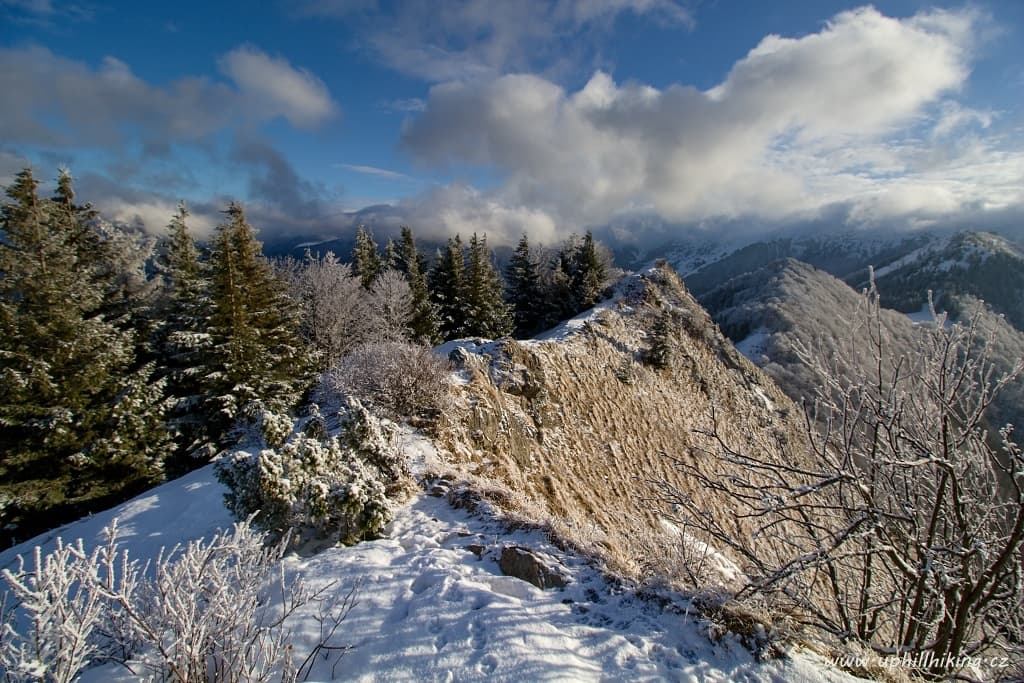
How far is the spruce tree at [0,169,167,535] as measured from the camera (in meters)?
11.1

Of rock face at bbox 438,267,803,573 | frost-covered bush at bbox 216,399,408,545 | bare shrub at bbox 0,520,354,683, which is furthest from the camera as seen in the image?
rock face at bbox 438,267,803,573

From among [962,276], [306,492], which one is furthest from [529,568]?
[962,276]

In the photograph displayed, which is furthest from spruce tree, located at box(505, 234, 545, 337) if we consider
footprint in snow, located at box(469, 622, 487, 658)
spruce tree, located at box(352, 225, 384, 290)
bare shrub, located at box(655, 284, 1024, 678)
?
bare shrub, located at box(655, 284, 1024, 678)

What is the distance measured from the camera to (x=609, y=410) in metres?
18.7

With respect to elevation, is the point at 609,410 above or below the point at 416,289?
below

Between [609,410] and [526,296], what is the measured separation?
54.2 feet

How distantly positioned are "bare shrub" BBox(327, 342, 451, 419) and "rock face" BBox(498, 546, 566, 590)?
609cm

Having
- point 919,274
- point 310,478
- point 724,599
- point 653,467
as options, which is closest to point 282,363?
point 310,478

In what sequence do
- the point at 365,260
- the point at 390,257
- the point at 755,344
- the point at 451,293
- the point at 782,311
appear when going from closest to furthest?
the point at 451,293 < the point at 365,260 < the point at 390,257 < the point at 755,344 < the point at 782,311

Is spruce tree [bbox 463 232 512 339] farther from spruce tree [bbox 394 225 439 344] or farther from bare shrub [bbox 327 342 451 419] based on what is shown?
bare shrub [bbox 327 342 451 419]

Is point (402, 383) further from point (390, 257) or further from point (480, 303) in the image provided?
point (390, 257)

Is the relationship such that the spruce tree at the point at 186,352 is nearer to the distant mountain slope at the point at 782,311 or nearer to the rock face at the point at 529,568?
the rock face at the point at 529,568

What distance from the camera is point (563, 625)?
4.54 meters

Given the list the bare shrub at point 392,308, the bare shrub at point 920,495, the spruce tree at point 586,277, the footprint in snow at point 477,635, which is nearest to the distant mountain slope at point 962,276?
the spruce tree at point 586,277
